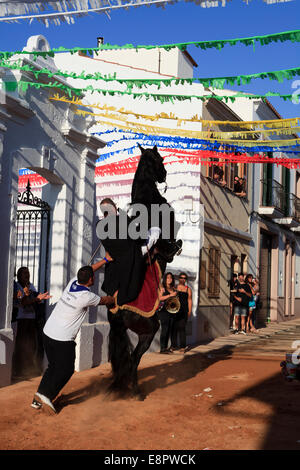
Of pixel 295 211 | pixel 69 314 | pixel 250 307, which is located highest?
pixel 295 211

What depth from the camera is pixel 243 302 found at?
17703 mm

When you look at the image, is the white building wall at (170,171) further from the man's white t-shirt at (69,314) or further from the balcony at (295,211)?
the balcony at (295,211)

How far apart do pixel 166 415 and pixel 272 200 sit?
17.8m

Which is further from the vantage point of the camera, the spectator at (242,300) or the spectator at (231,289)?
the spectator at (231,289)

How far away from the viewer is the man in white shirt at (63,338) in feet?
21.4

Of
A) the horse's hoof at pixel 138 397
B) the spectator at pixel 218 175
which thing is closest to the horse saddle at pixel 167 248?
the horse's hoof at pixel 138 397

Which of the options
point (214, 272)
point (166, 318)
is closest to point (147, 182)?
point (166, 318)

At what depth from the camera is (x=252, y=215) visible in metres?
21.5

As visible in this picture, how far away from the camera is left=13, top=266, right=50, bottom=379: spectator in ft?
29.2

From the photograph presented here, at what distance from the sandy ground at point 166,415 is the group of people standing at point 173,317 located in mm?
2929

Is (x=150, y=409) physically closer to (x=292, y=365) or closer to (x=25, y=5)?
(x=292, y=365)

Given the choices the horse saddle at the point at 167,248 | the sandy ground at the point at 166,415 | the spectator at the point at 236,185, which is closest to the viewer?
the sandy ground at the point at 166,415

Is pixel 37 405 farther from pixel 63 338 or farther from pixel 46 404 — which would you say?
pixel 63 338

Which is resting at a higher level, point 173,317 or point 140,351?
point 140,351
